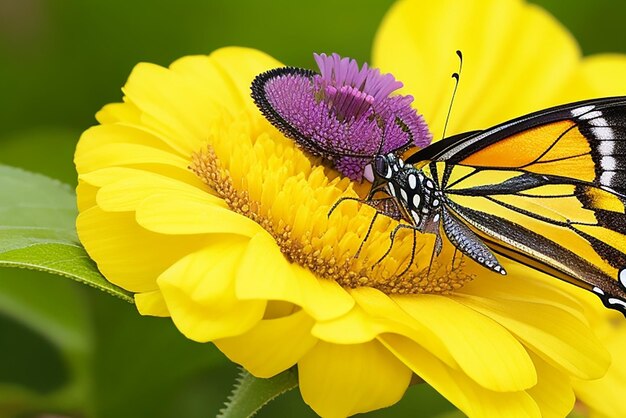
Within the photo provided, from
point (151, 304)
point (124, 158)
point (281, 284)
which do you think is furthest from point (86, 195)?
point (281, 284)

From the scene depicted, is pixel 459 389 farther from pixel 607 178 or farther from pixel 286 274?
pixel 607 178

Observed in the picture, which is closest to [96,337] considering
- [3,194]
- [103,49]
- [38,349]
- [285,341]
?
[38,349]

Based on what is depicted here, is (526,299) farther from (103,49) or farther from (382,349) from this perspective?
(103,49)

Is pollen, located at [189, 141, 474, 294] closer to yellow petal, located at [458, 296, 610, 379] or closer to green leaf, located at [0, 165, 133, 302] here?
yellow petal, located at [458, 296, 610, 379]

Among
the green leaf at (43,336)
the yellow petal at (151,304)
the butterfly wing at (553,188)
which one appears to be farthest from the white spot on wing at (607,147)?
the green leaf at (43,336)

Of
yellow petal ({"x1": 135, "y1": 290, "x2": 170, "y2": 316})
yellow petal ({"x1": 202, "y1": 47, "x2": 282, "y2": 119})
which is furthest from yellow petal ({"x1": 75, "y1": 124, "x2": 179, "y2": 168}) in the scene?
yellow petal ({"x1": 135, "y1": 290, "x2": 170, "y2": 316})

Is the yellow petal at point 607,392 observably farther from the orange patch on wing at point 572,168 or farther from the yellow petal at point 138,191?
the yellow petal at point 138,191
